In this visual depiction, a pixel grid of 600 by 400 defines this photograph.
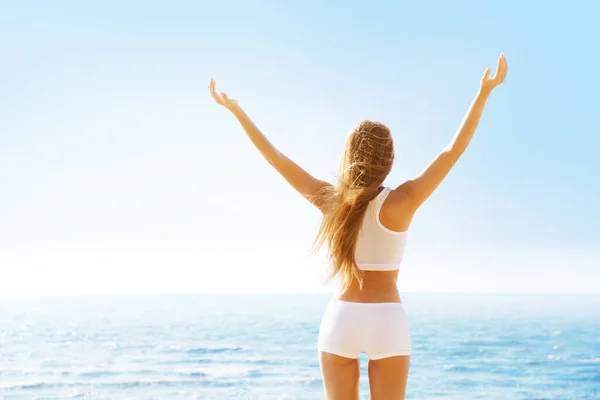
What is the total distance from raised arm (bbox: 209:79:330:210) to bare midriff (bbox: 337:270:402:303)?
1.29 ft

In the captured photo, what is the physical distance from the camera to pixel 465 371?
17.1 metres

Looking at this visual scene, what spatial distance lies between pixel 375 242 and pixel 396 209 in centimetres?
16

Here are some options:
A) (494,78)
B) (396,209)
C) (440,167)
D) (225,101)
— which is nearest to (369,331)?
(396,209)

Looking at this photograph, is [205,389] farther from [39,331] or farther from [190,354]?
[39,331]

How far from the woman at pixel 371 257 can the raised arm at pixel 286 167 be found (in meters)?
0.14

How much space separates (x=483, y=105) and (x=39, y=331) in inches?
1041

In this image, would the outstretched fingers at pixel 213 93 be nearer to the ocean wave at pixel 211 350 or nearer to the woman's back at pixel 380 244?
the woman's back at pixel 380 244

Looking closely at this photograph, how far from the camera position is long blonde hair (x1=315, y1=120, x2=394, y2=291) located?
2.77 m

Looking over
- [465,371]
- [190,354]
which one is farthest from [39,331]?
[465,371]

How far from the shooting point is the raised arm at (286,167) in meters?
2.96

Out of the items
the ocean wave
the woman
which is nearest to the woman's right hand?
the woman

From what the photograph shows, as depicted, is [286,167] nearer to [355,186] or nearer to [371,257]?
[355,186]

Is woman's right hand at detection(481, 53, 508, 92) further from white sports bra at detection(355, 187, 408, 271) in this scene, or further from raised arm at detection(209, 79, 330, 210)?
raised arm at detection(209, 79, 330, 210)

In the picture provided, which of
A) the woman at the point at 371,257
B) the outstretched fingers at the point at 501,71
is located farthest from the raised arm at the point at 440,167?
the outstretched fingers at the point at 501,71
